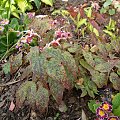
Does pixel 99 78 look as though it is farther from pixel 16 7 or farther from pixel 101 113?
pixel 16 7

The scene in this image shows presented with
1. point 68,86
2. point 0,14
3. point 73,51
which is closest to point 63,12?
point 0,14

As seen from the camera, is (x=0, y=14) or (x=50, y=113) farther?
(x=0, y=14)

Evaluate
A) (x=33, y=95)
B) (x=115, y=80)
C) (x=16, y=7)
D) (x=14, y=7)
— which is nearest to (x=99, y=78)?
(x=115, y=80)

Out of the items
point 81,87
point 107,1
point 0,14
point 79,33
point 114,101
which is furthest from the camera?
point 107,1

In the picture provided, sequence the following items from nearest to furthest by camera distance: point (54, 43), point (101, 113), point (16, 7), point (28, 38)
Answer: point (101, 113) < point (54, 43) < point (28, 38) < point (16, 7)

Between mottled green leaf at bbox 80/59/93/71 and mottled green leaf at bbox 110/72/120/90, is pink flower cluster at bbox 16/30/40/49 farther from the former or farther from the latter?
mottled green leaf at bbox 110/72/120/90

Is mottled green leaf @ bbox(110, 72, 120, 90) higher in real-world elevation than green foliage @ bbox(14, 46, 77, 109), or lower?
lower

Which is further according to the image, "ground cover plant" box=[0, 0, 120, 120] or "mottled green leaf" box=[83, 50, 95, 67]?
"mottled green leaf" box=[83, 50, 95, 67]

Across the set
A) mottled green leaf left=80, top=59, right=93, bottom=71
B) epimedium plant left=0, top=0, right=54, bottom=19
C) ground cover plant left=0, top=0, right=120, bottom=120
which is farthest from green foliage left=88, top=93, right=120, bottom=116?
epimedium plant left=0, top=0, right=54, bottom=19

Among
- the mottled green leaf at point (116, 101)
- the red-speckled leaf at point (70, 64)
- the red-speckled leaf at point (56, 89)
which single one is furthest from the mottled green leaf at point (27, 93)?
the mottled green leaf at point (116, 101)

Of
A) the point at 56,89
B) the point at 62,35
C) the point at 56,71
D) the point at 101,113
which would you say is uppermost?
the point at 62,35

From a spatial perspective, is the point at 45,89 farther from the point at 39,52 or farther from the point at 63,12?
the point at 63,12
